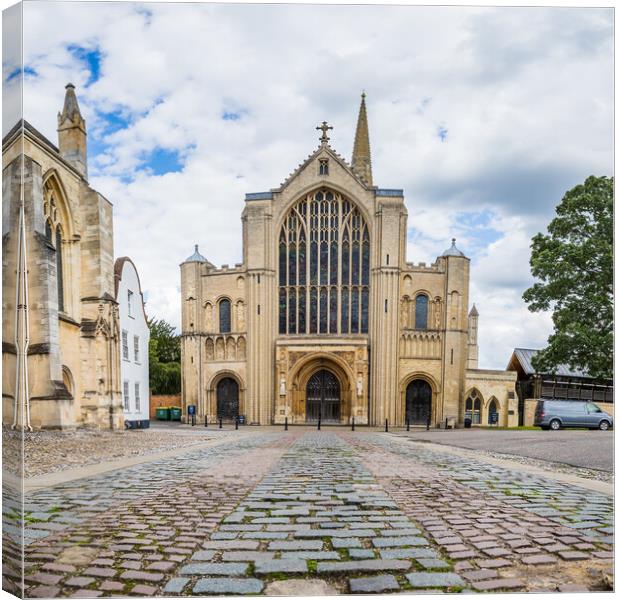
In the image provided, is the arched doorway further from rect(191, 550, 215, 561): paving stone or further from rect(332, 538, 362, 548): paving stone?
rect(191, 550, 215, 561): paving stone

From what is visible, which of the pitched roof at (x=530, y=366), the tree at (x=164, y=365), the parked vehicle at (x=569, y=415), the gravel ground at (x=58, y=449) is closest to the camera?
the gravel ground at (x=58, y=449)

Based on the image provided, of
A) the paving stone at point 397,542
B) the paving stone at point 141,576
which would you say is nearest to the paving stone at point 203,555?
the paving stone at point 141,576

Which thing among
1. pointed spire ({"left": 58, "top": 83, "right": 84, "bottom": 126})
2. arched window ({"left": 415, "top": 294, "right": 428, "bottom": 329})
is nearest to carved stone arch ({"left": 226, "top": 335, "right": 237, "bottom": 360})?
arched window ({"left": 415, "top": 294, "right": 428, "bottom": 329})

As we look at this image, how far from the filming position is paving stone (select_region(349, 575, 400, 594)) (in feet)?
8.76

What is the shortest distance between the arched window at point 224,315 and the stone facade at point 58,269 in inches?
949

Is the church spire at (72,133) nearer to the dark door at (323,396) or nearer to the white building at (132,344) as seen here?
the white building at (132,344)

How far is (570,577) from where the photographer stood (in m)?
2.83

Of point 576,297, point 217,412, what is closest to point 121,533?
point 576,297

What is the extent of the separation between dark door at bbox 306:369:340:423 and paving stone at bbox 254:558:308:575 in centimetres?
2970

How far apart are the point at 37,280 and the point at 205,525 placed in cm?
194

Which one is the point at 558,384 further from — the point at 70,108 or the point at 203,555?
the point at 70,108

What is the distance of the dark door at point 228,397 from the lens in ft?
105

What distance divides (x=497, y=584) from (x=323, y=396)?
30364mm

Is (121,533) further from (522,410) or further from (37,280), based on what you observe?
(522,410)
